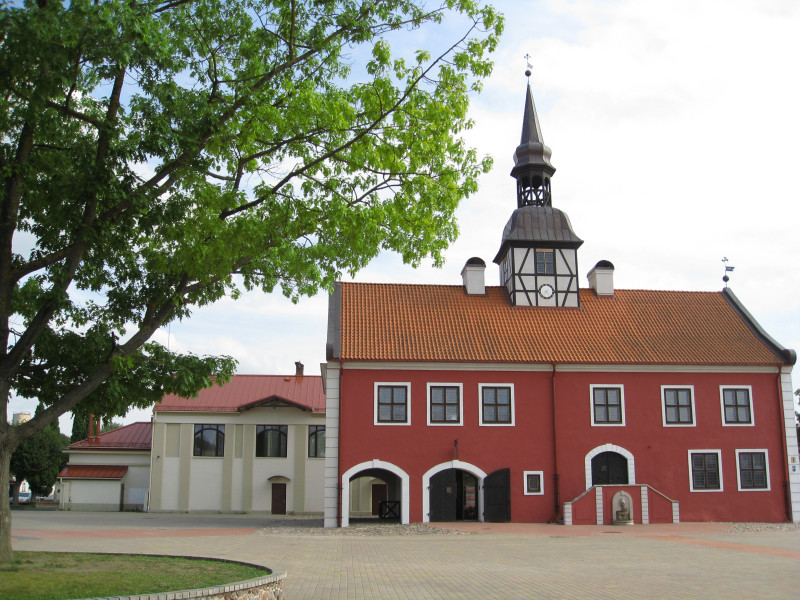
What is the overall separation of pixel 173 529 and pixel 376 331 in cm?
907

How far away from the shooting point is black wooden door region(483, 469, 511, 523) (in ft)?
79.0

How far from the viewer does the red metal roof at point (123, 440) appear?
36531 mm

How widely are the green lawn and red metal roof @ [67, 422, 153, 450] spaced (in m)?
26.4

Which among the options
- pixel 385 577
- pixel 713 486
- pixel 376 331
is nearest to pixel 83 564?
pixel 385 577

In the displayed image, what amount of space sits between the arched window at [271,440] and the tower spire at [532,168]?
582 inches

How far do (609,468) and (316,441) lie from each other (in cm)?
1420

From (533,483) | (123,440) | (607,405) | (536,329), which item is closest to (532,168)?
(536,329)

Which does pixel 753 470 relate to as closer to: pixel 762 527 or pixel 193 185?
pixel 762 527

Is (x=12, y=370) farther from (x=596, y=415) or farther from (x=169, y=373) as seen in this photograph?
(x=596, y=415)

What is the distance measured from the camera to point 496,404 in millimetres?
25094

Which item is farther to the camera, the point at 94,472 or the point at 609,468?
the point at 94,472

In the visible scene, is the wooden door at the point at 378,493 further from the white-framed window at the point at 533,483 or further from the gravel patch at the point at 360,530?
the white-framed window at the point at 533,483

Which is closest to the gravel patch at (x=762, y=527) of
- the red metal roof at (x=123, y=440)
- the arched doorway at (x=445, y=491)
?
the arched doorway at (x=445, y=491)

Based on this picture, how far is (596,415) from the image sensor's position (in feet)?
83.3
